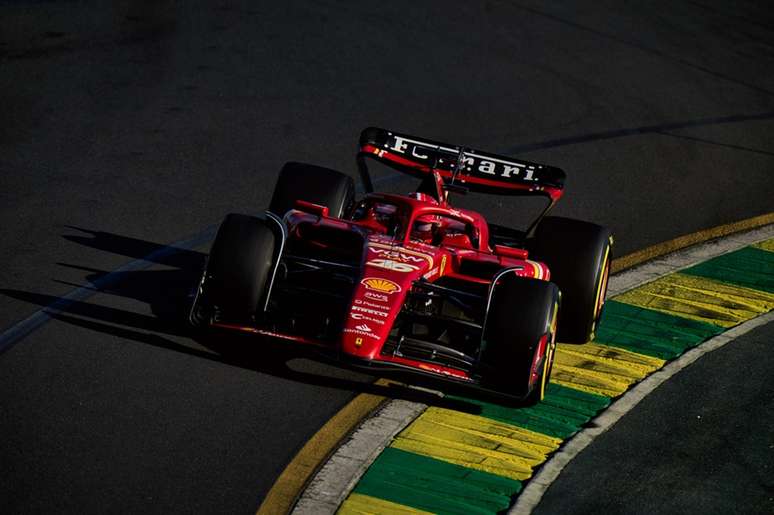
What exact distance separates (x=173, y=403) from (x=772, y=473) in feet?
12.4

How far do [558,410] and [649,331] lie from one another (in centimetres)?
181

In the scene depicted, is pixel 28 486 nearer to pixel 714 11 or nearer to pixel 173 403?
pixel 173 403

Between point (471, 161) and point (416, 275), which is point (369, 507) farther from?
point (471, 161)

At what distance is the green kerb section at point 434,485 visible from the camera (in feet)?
23.4

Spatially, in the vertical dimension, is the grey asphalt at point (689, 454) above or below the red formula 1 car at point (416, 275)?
below

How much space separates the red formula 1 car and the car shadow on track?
1.02ft

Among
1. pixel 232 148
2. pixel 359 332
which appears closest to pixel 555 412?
pixel 359 332

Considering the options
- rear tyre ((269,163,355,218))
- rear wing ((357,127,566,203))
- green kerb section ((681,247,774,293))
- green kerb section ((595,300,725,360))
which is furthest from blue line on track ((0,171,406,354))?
green kerb section ((681,247,774,293))

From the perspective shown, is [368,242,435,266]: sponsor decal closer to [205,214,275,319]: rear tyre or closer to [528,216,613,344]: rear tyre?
[205,214,275,319]: rear tyre

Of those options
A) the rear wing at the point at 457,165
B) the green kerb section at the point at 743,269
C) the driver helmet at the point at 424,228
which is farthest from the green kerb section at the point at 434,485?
the green kerb section at the point at 743,269

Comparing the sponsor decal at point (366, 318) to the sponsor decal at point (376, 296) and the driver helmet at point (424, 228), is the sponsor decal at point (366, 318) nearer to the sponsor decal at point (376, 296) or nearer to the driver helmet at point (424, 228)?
the sponsor decal at point (376, 296)

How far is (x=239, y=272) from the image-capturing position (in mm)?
8242

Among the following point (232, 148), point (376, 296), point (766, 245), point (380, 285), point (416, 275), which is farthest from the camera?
point (232, 148)

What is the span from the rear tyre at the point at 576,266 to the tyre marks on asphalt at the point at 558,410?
28 cm
